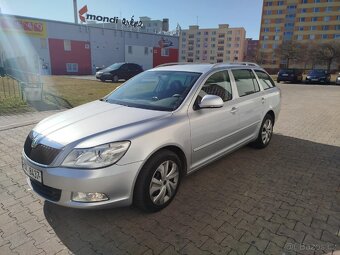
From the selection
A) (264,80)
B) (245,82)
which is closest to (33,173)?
(245,82)

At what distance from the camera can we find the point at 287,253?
2.47m

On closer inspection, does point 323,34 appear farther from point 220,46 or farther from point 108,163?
point 108,163

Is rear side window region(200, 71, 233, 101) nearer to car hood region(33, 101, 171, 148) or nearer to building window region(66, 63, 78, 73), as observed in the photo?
car hood region(33, 101, 171, 148)

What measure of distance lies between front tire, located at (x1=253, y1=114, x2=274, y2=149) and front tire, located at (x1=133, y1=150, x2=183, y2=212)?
99.9 inches

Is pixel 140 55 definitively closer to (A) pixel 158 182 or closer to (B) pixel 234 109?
(B) pixel 234 109

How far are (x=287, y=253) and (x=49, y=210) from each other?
259cm

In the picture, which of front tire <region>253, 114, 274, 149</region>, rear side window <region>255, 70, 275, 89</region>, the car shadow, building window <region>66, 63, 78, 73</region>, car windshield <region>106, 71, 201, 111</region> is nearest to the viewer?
the car shadow

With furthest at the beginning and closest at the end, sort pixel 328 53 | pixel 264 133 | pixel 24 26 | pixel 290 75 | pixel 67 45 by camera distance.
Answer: pixel 328 53 → pixel 67 45 → pixel 24 26 → pixel 290 75 → pixel 264 133

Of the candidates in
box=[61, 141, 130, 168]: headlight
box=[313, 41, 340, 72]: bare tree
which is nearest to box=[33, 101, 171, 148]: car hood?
box=[61, 141, 130, 168]: headlight

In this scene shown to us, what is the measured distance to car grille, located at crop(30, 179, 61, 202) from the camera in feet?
8.66

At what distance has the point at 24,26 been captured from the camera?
30.2 meters

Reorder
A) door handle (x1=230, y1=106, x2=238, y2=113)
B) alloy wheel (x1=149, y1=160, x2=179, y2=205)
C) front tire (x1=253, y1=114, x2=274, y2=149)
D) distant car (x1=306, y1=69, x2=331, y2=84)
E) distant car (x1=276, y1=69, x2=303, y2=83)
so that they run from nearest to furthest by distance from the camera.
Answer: alloy wheel (x1=149, y1=160, x2=179, y2=205)
door handle (x1=230, y1=106, x2=238, y2=113)
front tire (x1=253, y1=114, x2=274, y2=149)
distant car (x1=276, y1=69, x2=303, y2=83)
distant car (x1=306, y1=69, x2=331, y2=84)

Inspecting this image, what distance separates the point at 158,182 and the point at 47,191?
45.8 inches

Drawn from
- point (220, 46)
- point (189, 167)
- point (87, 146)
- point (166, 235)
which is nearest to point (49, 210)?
point (87, 146)
